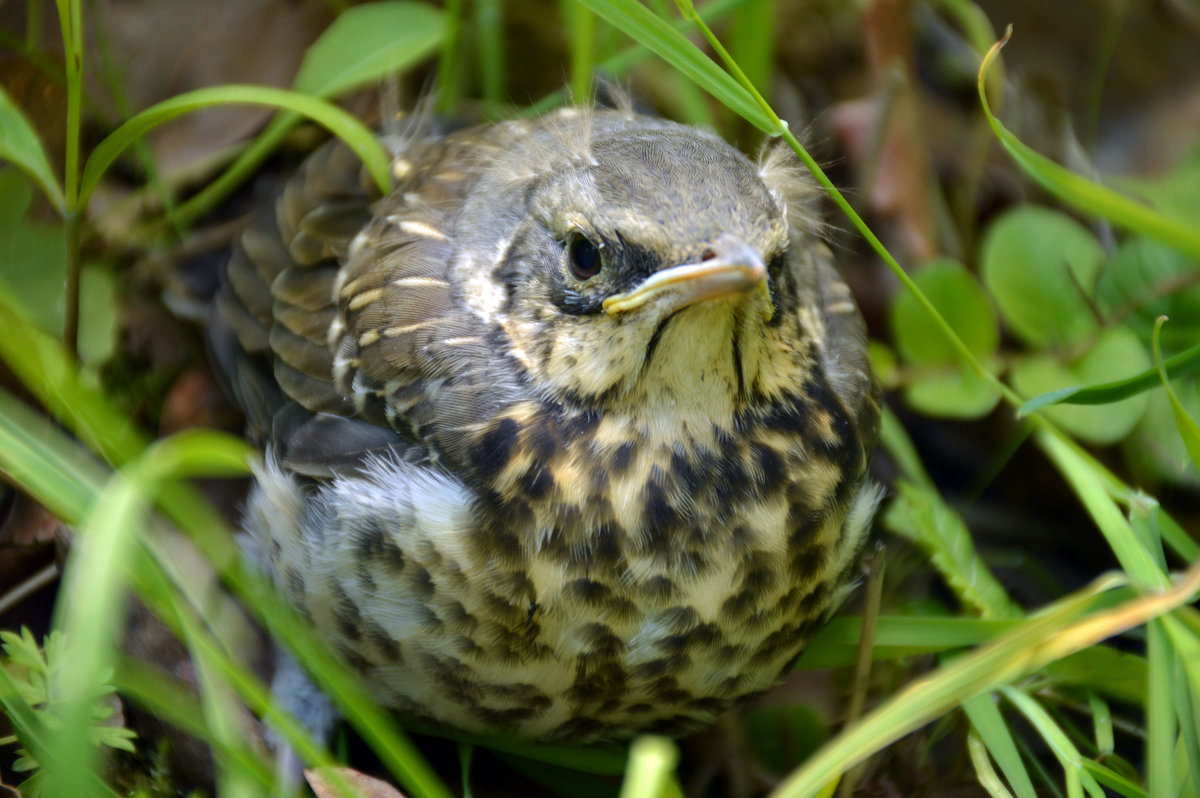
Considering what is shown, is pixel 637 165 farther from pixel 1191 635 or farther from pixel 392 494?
pixel 1191 635

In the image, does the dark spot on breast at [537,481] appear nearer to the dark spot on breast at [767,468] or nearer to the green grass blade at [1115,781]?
the dark spot on breast at [767,468]

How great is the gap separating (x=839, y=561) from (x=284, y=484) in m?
0.93

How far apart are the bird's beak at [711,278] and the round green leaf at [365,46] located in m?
0.99

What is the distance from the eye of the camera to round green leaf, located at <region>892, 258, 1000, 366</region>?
241cm

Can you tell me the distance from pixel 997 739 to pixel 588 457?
75 cm

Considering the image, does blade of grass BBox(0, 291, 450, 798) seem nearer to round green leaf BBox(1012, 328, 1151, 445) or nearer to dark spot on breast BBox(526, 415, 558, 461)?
dark spot on breast BBox(526, 415, 558, 461)

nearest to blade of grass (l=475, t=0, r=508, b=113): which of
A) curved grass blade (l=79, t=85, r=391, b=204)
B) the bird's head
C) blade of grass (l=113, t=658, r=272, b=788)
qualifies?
curved grass blade (l=79, t=85, r=391, b=204)

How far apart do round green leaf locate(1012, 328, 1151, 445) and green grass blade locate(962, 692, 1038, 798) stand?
590 mm

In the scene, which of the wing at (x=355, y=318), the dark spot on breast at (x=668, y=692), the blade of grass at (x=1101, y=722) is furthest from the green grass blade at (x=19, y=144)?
the blade of grass at (x=1101, y=722)

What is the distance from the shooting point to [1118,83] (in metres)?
3.02

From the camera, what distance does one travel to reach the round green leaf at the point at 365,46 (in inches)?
86.5

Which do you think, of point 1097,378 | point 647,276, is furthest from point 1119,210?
point 1097,378

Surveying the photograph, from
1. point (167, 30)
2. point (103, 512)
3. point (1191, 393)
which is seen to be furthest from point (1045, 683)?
point (167, 30)

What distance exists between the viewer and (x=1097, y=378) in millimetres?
2219
